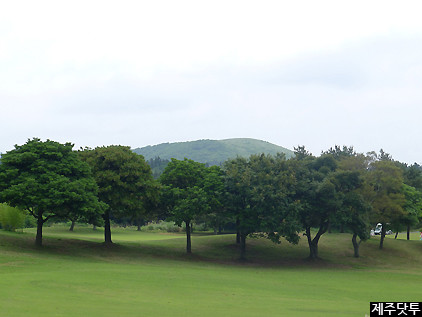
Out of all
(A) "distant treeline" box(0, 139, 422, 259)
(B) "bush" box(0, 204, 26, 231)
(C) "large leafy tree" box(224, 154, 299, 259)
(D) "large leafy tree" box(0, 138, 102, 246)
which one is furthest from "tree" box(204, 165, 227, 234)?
(B) "bush" box(0, 204, 26, 231)

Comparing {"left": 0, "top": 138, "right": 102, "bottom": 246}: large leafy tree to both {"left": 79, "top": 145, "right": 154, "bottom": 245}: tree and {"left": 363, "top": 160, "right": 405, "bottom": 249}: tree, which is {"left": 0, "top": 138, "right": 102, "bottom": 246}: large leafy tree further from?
{"left": 363, "top": 160, "right": 405, "bottom": 249}: tree

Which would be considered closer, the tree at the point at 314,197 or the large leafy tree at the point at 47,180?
the large leafy tree at the point at 47,180

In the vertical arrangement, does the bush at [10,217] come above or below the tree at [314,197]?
below

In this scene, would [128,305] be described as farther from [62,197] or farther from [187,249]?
[187,249]

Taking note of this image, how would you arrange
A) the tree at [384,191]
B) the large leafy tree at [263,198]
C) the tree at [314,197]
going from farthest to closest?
the tree at [384,191], the tree at [314,197], the large leafy tree at [263,198]

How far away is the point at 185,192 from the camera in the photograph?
181ft

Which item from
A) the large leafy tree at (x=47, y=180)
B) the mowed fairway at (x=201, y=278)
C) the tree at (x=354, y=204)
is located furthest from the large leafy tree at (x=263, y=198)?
the large leafy tree at (x=47, y=180)

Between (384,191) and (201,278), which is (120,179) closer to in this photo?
(201,278)

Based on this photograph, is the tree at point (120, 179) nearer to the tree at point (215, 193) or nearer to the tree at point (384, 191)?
the tree at point (215, 193)

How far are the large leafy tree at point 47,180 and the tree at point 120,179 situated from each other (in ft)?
8.33

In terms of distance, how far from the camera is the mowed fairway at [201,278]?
22.6 m

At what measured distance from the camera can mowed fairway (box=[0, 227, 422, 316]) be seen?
2256 cm

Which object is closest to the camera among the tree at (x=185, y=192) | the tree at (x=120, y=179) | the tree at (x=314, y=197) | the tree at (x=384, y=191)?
the tree at (x=120, y=179)

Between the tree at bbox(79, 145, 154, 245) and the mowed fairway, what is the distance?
5.26m
